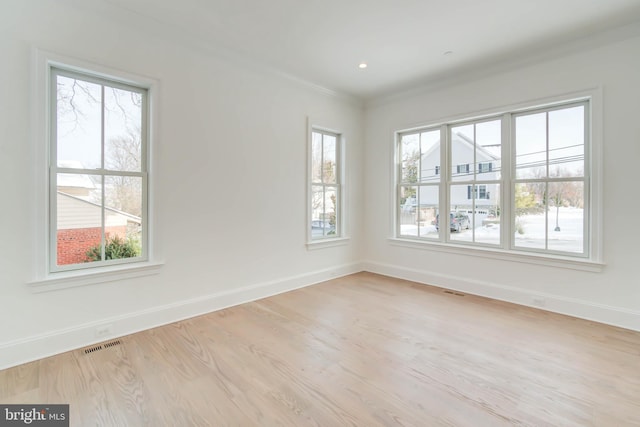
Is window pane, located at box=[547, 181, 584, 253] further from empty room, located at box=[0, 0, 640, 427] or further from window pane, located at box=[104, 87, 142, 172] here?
window pane, located at box=[104, 87, 142, 172]

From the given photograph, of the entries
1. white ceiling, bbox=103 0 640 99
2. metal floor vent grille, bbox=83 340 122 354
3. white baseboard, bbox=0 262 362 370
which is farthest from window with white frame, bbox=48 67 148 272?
white ceiling, bbox=103 0 640 99

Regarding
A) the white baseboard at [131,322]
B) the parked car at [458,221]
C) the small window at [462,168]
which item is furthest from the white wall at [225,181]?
the small window at [462,168]

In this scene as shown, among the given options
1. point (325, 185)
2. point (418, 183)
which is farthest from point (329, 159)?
point (418, 183)

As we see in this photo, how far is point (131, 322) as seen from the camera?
9.41ft

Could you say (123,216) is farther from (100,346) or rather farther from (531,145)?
(531,145)

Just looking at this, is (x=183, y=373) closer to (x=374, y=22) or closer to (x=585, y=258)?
(x=374, y=22)

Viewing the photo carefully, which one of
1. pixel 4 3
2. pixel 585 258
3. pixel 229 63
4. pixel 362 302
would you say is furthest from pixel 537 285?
pixel 4 3

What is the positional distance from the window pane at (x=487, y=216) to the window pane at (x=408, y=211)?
0.88 metres

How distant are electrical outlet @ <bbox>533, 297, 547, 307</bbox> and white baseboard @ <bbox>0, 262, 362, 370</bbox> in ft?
9.61

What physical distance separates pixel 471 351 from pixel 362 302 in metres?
1.43

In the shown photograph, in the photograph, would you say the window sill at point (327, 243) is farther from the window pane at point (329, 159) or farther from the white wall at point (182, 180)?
the window pane at point (329, 159)

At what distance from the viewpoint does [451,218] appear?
4488mm

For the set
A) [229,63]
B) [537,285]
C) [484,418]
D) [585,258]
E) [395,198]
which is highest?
[229,63]

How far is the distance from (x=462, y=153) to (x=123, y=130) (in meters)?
4.21
